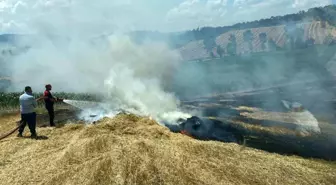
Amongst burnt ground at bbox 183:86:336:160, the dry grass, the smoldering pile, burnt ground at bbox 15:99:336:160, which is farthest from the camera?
the smoldering pile

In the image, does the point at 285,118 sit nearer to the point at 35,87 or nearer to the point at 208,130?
the point at 208,130

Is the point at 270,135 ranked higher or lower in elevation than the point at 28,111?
lower

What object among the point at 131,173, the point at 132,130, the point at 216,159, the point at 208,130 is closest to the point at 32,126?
the point at 132,130

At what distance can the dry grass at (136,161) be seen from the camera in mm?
11258

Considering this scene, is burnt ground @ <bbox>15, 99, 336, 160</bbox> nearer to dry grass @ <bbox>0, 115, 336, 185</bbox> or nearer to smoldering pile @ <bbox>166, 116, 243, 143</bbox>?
smoldering pile @ <bbox>166, 116, 243, 143</bbox>

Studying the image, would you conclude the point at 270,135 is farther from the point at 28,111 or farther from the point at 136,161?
the point at 28,111

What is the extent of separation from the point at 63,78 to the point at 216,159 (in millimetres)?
56565

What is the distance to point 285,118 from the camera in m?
33.8

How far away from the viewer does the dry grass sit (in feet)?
36.9

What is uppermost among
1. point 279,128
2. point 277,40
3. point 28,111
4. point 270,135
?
point 277,40

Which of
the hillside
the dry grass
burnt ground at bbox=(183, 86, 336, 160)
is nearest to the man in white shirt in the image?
the dry grass

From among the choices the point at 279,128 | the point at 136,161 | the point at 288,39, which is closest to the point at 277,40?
the point at 288,39

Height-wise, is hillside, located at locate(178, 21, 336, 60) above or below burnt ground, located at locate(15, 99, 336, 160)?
above

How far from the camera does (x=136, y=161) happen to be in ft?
39.2
